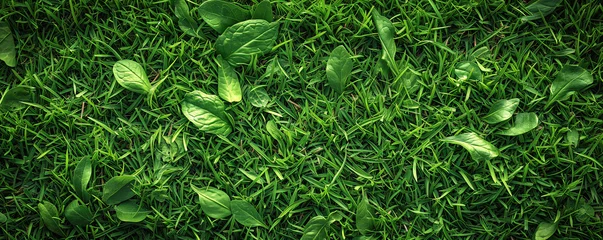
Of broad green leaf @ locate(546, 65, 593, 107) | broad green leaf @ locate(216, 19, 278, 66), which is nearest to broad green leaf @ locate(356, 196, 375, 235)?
broad green leaf @ locate(216, 19, 278, 66)

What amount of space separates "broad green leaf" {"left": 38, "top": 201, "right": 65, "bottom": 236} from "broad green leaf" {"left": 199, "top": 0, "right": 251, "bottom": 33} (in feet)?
2.84

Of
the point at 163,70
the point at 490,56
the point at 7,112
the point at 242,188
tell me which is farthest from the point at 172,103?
the point at 490,56

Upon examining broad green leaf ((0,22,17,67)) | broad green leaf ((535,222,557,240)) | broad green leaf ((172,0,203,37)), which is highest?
broad green leaf ((172,0,203,37))

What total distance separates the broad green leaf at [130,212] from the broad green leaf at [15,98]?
0.55m

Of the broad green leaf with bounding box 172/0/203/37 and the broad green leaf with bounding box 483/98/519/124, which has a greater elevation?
the broad green leaf with bounding box 172/0/203/37

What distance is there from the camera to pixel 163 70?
178 cm

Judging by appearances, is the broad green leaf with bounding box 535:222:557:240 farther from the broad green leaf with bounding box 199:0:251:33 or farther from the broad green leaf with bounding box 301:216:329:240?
the broad green leaf with bounding box 199:0:251:33

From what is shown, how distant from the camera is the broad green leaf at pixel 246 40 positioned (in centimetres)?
173

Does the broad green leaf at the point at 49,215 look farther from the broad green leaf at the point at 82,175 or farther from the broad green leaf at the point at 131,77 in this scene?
the broad green leaf at the point at 131,77

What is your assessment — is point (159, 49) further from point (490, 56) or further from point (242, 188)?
point (490, 56)

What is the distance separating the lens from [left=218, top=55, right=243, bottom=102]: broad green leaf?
1.71 m

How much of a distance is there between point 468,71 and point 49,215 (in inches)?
63.3

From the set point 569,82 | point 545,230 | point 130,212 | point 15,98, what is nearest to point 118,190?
point 130,212

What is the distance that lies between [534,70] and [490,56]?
0.17 m
